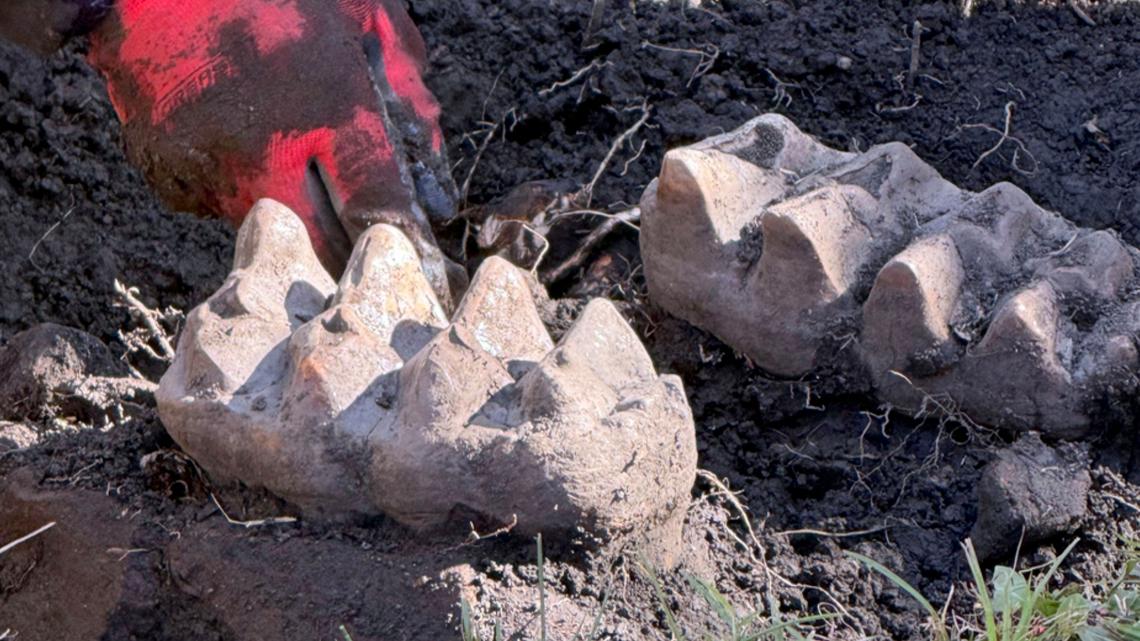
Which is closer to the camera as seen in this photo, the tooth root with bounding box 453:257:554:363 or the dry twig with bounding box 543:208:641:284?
the tooth root with bounding box 453:257:554:363

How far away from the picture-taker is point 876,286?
200 cm

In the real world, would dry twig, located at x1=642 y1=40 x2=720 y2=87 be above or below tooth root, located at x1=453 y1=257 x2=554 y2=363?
below

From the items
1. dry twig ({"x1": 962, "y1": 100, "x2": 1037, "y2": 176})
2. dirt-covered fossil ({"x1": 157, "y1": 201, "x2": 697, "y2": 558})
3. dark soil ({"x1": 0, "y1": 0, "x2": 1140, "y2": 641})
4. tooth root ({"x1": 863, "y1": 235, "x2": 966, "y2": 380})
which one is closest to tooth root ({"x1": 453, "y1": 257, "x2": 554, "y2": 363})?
dirt-covered fossil ({"x1": 157, "y1": 201, "x2": 697, "y2": 558})

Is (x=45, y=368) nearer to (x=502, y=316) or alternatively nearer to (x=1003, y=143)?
(x=502, y=316)

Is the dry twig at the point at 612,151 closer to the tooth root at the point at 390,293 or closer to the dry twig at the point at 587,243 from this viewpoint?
the dry twig at the point at 587,243

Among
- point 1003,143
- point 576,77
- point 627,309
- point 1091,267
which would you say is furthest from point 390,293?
point 1003,143

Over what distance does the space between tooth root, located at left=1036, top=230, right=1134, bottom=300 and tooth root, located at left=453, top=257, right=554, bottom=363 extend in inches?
29.4

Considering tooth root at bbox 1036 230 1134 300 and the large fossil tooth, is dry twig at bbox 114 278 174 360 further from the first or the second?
tooth root at bbox 1036 230 1134 300

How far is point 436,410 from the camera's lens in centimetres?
164

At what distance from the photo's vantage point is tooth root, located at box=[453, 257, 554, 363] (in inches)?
71.7

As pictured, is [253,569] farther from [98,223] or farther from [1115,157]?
[1115,157]

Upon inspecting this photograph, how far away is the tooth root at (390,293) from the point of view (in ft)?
6.07

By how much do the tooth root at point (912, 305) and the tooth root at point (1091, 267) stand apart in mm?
137

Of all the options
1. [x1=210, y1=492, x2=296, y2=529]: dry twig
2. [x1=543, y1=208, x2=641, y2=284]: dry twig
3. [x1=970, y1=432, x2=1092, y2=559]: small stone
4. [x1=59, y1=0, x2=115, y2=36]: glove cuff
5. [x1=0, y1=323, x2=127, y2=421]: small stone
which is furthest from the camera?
[x1=543, y1=208, x2=641, y2=284]: dry twig
